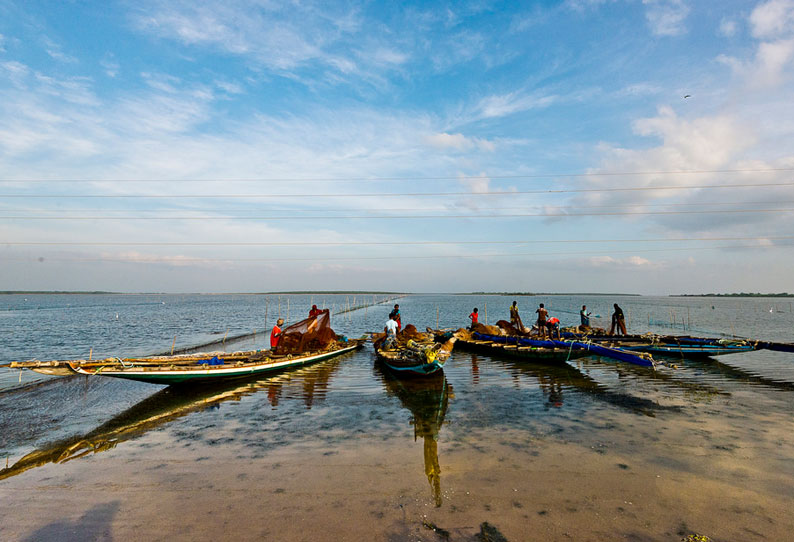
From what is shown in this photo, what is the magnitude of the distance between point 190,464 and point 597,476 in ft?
27.2

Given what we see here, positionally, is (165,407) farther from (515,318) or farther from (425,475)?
(515,318)

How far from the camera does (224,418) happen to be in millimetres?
11203

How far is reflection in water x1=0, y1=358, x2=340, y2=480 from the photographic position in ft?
28.7

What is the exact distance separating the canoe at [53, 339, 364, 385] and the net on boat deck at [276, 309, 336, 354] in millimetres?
707

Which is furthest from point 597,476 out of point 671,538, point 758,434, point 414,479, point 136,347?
point 136,347

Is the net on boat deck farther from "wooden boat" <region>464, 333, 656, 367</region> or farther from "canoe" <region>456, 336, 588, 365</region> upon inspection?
"wooden boat" <region>464, 333, 656, 367</region>

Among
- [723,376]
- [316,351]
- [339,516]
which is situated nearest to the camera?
[339,516]

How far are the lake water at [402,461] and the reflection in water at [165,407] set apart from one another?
3.1 inches

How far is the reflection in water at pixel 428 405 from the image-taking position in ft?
25.1

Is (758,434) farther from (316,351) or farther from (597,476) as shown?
(316,351)

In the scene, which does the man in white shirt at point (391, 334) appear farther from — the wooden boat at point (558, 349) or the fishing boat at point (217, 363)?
the wooden boat at point (558, 349)

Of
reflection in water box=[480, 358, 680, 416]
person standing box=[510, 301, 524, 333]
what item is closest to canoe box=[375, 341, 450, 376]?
reflection in water box=[480, 358, 680, 416]

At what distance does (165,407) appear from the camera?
12594mm

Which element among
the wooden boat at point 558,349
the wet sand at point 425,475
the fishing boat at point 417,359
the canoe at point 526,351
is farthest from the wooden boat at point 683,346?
the fishing boat at point 417,359
